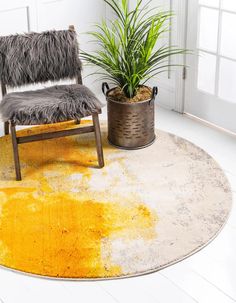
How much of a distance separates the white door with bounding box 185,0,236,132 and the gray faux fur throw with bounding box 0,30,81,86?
2.60 ft

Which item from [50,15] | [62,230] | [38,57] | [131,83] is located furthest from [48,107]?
[50,15]

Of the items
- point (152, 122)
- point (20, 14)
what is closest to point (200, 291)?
point (152, 122)

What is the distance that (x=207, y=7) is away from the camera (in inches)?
144

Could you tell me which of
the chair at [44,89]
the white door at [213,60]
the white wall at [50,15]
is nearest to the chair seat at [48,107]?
the chair at [44,89]

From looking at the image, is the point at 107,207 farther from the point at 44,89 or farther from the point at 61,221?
the point at 44,89

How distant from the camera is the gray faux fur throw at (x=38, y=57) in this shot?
342 centimetres

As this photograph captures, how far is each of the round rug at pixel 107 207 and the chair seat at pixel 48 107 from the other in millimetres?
332

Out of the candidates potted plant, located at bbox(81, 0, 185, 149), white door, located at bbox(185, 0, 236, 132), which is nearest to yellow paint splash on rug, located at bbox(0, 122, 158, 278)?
potted plant, located at bbox(81, 0, 185, 149)

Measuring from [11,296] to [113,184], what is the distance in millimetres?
945

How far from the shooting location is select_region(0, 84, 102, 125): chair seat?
313 cm

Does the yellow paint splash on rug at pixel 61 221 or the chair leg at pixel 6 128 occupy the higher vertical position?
the chair leg at pixel 6 128

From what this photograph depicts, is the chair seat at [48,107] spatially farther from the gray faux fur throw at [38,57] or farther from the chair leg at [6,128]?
the chair leg at [6,128]

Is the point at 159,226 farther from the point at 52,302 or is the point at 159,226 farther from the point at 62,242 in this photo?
the point at 52,302

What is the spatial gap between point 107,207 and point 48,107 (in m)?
0.63
